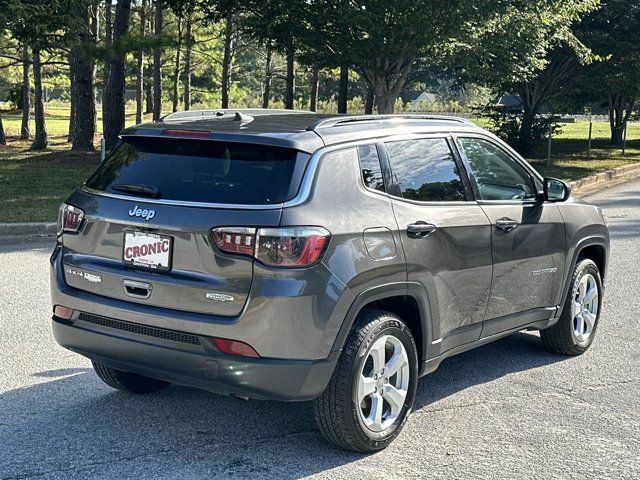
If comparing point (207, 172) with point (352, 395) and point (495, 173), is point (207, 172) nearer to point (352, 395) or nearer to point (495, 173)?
point (352, 395)

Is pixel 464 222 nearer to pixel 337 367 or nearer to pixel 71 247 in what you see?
pixel 337 367

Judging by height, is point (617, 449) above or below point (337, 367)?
below

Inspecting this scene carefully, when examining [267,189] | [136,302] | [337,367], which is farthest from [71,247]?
[337,367]

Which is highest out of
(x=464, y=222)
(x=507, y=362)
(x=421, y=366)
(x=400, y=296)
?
(x=464, y=222)

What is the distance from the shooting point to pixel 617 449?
15.4 ft

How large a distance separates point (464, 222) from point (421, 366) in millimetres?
909

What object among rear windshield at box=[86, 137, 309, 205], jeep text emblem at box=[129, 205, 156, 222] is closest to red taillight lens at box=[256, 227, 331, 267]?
rear windshield at box=[86, 137, 309, 205]

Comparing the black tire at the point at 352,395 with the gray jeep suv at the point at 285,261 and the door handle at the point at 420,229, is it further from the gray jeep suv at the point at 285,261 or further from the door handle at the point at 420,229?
the door handle at the point at 420,229

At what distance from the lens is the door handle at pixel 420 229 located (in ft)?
15.2

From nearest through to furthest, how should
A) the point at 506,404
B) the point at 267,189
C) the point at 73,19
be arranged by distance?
the point at 267,189 < the point at 506,404 < the point at 73,19

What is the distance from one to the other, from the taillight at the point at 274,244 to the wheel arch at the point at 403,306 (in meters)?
0.38

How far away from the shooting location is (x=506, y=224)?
5.46m

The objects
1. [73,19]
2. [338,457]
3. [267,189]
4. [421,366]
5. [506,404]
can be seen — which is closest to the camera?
[267,189]

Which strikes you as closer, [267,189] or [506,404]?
[267,189]
